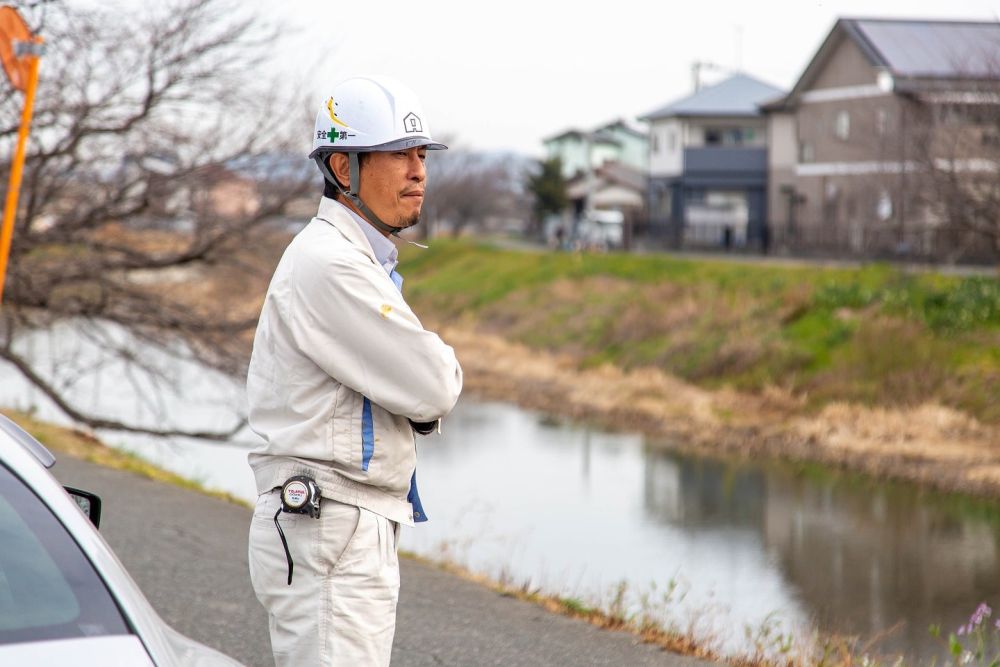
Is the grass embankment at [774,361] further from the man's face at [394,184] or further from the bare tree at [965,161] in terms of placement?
the man's face at [394,184]

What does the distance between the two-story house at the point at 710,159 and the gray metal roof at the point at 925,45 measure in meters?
9.08

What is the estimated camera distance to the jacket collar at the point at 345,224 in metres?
2.69

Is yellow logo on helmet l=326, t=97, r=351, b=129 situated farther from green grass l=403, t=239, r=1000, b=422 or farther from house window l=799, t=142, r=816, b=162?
house window l=799, t=142, r=816, b=162

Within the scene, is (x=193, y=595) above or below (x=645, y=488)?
above

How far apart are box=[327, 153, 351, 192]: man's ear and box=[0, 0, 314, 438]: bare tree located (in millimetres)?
9316

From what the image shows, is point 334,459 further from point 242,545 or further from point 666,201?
point 666,201

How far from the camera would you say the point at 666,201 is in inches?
1909

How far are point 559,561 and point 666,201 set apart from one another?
37656 mm

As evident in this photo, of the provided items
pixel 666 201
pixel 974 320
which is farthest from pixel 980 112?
pixel 666 201

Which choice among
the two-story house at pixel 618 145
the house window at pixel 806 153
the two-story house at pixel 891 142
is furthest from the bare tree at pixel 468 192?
the two-story house at pixel 891 142

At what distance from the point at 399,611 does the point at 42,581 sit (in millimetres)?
4014

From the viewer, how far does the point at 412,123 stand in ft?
8.86

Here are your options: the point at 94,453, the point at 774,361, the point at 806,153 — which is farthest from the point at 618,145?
the point at 94,453

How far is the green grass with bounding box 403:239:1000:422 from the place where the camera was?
21375 mm
